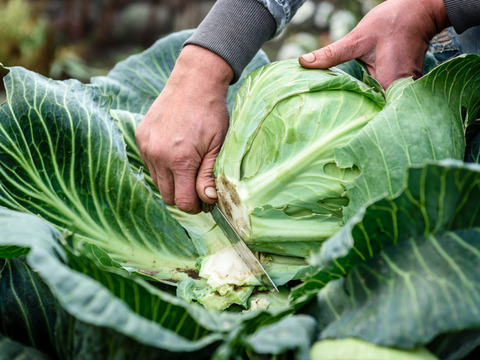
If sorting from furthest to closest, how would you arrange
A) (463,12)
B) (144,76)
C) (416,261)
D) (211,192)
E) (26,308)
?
1. (144,76)
2. (463,12)
3. (211,192)
4. (26,308)
5. (416,261)

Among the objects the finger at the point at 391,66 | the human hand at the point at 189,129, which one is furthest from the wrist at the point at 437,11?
the human hand at the point at 189,129

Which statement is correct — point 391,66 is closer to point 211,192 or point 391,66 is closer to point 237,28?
point 237,28

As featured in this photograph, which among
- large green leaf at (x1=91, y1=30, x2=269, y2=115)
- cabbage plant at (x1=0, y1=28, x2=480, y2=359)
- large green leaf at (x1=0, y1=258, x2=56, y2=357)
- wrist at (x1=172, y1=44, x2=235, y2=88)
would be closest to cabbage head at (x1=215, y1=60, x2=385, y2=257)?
cabbage plant at (x1=0, y1=28, x2=480, y2=359)

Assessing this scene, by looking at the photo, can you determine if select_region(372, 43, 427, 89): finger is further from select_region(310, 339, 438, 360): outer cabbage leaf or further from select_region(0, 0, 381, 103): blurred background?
select_region(0, 0, 381, 103): blurred background

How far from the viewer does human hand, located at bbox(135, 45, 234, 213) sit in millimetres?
1558

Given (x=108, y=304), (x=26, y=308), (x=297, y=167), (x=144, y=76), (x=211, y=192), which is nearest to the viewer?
(x=108, y=304)

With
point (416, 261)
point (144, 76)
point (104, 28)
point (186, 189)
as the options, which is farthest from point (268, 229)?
point (104, 28)

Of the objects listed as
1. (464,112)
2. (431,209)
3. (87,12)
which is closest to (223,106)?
(464,112)

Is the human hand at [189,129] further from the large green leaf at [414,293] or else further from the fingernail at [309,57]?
the large green leaf at [414,293]

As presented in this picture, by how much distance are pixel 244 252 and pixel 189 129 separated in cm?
45

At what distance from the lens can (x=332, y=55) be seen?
5.21 feet

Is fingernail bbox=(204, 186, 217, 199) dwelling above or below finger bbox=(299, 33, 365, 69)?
below

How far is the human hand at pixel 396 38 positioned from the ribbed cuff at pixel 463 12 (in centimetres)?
5

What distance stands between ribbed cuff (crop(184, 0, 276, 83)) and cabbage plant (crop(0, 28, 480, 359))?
130mm
